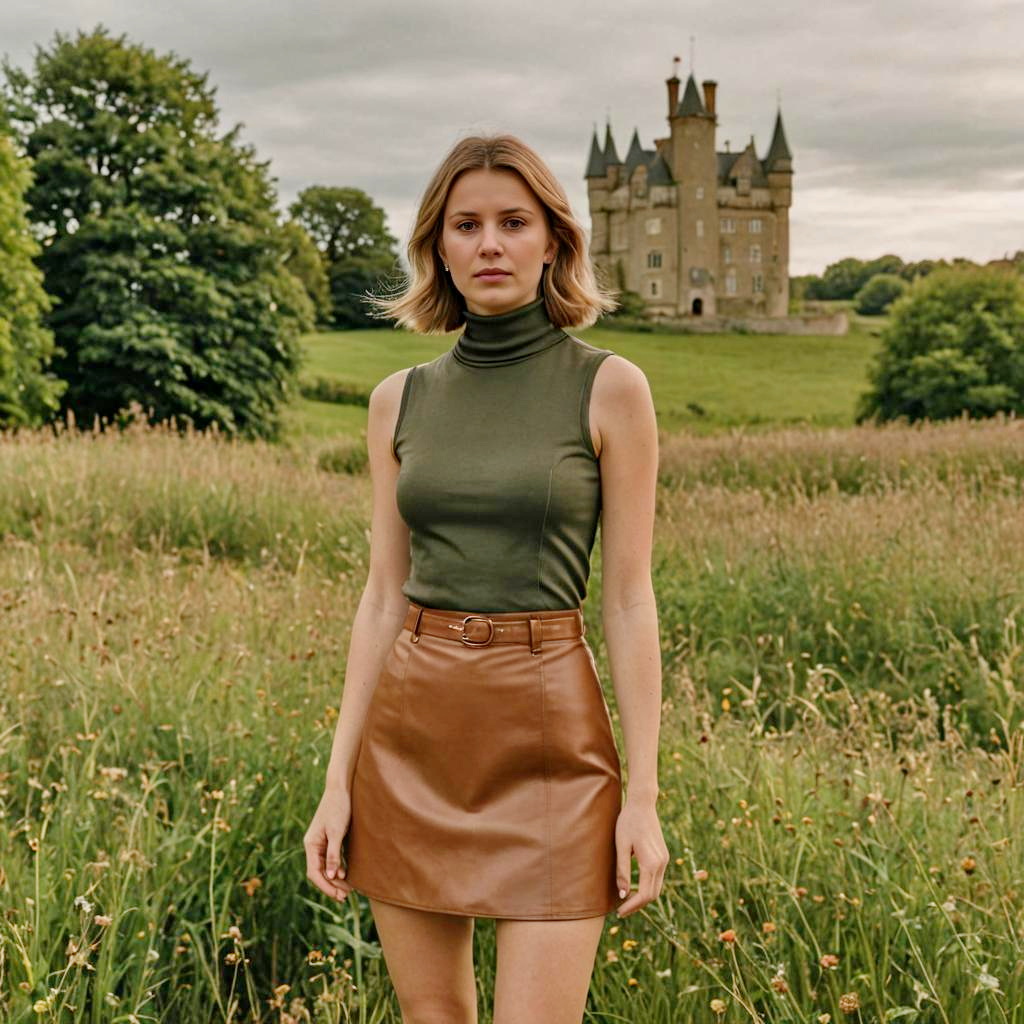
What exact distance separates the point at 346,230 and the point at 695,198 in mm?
31298

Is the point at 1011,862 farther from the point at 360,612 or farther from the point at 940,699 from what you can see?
the point at 940,699

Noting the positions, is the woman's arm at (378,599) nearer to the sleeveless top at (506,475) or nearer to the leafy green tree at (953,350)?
the sleeveless top at (506,475)

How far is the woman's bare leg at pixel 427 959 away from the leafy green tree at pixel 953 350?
34.8 metres

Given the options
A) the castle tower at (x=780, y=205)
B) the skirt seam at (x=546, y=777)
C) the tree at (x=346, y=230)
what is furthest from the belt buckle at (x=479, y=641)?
the castle tower at (x=780, y=205)

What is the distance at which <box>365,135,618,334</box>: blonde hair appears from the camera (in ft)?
7.84

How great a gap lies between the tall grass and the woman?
645 mm

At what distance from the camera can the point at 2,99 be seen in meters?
25.5

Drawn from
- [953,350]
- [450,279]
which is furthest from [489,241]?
[953,350]

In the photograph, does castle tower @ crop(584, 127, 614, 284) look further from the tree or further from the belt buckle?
the belt buckle

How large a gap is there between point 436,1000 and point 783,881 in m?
1.02

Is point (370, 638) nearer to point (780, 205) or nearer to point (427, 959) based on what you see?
point (427, 959)

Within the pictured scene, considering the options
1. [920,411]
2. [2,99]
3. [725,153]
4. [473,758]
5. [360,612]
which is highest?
[725,153]

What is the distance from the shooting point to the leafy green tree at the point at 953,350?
34.8 meters

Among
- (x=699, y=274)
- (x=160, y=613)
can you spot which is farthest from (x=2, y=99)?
(x=699, y=274)
